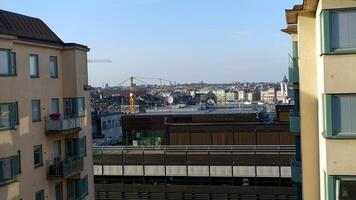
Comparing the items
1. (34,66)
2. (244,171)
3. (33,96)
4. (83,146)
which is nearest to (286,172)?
(244,171)

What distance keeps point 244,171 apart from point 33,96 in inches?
725

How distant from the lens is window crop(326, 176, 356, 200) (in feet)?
35.4

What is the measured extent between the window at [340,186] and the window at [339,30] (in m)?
2.64

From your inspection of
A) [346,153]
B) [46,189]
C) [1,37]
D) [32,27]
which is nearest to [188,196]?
[46,189]

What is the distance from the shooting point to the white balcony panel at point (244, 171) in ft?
127

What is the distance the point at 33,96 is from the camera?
2583cm

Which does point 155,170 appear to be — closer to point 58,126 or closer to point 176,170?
point 176,170

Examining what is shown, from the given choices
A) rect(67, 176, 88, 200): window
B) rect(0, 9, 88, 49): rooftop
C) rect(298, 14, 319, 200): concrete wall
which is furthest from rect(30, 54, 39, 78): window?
rect(298, 14, 319, 200): concrete wall

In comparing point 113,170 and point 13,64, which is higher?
point 13,64

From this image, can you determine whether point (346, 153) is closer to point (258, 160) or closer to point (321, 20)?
point (321, 20)

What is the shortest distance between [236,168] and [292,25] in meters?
22.9

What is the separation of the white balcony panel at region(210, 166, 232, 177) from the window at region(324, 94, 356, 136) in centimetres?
2870

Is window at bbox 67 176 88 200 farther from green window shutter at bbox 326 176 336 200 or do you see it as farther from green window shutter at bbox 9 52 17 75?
green window shutter at bbox 326 176 336 200

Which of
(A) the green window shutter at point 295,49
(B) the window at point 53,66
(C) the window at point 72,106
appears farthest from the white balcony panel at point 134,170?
(A) the green window shutter at point 295,49
